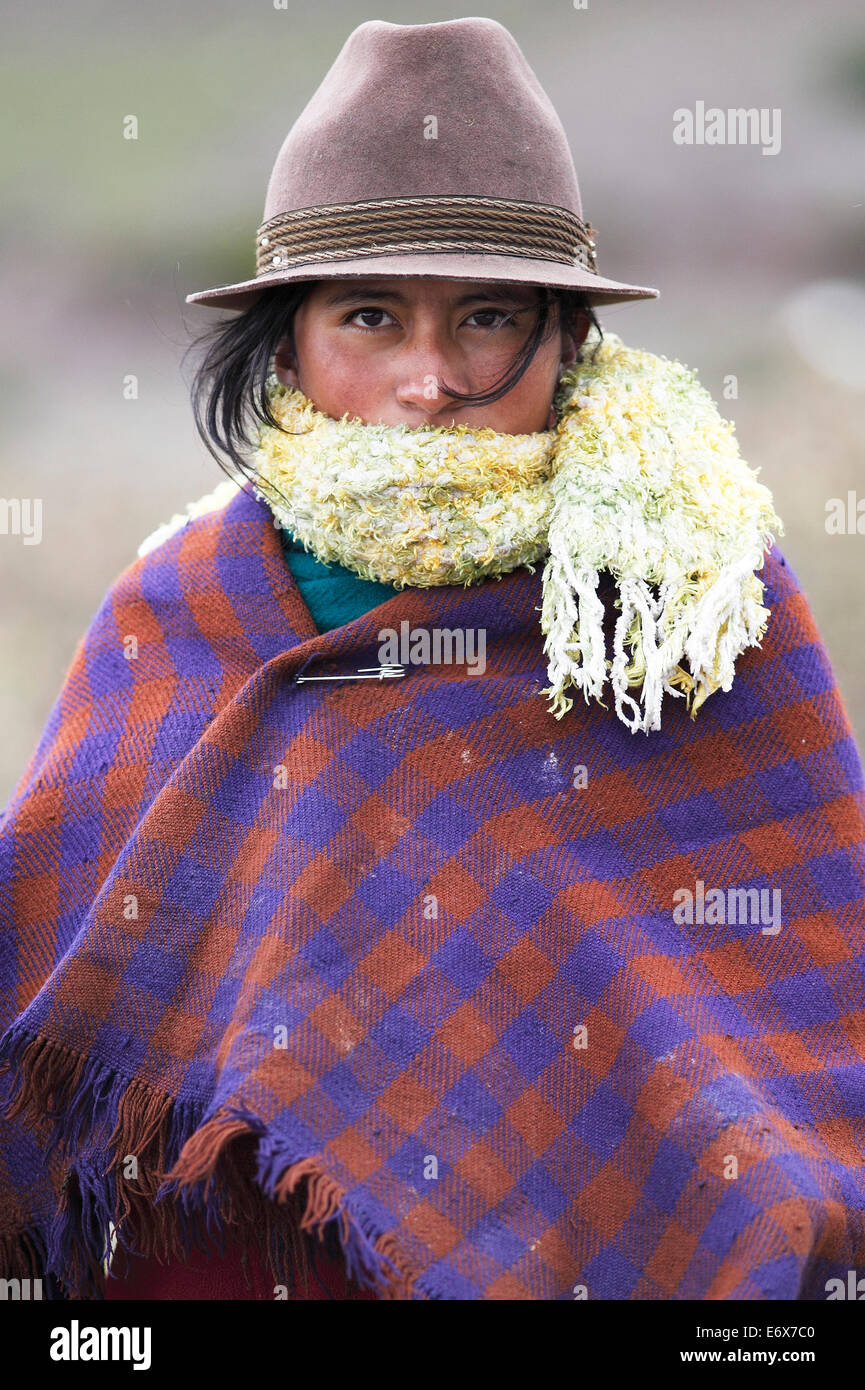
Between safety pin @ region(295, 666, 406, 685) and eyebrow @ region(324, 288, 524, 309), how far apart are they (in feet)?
1.88

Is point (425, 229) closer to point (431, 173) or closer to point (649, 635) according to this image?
point (431, 173)

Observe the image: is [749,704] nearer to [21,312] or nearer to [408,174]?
[408,174]

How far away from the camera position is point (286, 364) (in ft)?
7.28

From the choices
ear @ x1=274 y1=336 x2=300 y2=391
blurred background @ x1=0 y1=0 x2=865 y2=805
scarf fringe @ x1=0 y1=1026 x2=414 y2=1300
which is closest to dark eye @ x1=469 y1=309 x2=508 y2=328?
ear @ x1=274 y1=336 x2=300 y2=391

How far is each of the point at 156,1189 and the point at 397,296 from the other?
1.40 meters

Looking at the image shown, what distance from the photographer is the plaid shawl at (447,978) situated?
1.70 meters

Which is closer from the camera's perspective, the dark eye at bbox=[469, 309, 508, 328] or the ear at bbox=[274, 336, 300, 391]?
the dark eye at bbox=[469, 309, 508, 328]

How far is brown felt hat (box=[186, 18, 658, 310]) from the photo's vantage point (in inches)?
77.4

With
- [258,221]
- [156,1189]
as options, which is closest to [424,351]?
[156,1189]

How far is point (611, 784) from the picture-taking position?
193 cm

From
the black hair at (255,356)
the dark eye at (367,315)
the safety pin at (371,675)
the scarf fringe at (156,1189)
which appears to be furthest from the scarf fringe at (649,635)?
the scarf fringe at (156,1189)

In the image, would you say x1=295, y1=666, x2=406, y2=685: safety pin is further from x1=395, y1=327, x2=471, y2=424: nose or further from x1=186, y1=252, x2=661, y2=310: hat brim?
x1=186, y1=252, x2=661, y2=310: hat brim

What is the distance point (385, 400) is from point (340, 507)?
186mm
